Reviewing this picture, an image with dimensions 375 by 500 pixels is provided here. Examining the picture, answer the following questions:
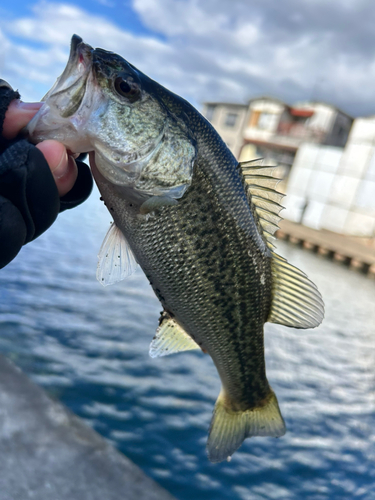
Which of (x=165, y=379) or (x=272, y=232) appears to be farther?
(x=165, y=379)

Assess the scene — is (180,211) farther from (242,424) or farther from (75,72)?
(242,424)

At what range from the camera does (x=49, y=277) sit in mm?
9875

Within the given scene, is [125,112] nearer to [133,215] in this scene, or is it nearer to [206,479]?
[133,215]

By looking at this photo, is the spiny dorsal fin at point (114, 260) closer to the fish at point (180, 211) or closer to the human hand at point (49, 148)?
the fish at point (180, 211)

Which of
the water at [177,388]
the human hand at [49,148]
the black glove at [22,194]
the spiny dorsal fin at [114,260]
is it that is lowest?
the water at [177,388]

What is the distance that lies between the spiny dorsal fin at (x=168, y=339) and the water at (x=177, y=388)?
3.21 meters

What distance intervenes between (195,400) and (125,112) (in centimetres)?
550

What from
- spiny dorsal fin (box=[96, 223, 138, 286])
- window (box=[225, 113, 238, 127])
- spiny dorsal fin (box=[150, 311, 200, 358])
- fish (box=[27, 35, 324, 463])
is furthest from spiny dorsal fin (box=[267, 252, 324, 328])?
window (box=[225, 113, 238, 127])

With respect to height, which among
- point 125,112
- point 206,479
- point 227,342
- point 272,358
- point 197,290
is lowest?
point 206,479

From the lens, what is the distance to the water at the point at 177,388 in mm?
4957

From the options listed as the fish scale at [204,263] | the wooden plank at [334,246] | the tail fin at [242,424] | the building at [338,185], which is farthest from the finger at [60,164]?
the building at [338,185]

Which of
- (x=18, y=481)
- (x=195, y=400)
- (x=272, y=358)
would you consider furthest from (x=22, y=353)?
(x=272, y=358)

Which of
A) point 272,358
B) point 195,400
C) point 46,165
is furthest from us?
point 272,358

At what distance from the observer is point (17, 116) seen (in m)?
1.60
